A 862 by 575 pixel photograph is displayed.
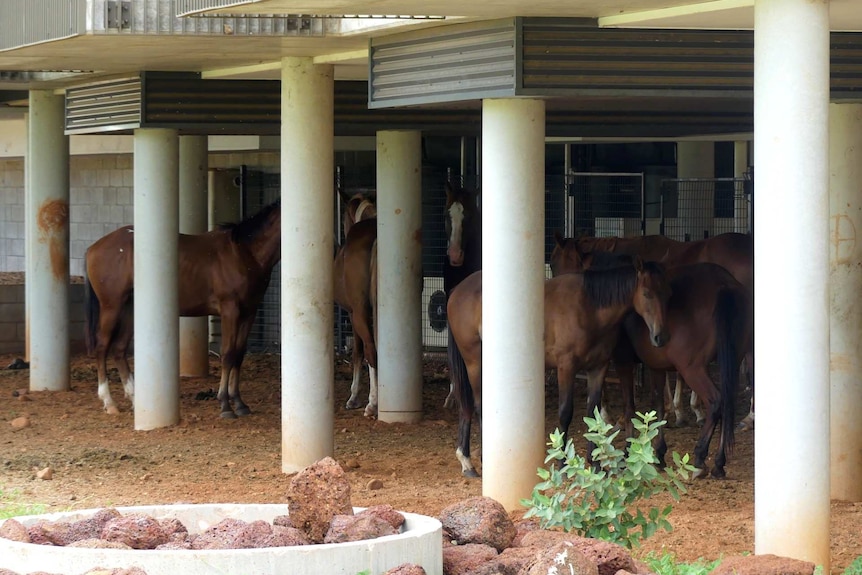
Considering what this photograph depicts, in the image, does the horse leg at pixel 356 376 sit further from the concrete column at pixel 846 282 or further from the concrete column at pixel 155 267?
the concrete column at pixel 846 282

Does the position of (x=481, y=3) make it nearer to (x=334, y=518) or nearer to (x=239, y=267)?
(x=334, y=518)

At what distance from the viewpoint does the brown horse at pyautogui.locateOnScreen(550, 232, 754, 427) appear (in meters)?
11.8

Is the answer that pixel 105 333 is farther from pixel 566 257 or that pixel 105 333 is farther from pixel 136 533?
pixel 136 533

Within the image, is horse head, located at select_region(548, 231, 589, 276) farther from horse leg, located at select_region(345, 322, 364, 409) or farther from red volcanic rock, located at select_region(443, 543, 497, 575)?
red volcanic rock, located at select_region(443, 543, 497, 575)

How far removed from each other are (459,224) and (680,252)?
7.08 feet

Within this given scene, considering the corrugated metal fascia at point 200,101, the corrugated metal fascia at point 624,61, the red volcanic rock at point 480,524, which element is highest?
the corrugated metal fascia at point 200,101

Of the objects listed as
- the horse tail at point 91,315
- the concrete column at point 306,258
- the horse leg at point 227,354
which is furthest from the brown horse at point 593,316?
the horse tail at point 91,315

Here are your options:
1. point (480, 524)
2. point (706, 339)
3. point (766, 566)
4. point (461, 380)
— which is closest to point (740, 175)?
point (706, 339)

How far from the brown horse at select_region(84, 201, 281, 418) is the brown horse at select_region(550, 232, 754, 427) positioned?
282 cm

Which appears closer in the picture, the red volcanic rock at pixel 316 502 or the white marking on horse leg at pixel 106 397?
the red volcanic rock at pixel 316 502

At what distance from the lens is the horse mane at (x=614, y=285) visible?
364 inches

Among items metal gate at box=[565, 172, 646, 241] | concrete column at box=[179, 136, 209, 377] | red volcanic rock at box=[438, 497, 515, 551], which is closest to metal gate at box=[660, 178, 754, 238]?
metal gate at box=[565, 172, 646, 241]

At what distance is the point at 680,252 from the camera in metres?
12.5

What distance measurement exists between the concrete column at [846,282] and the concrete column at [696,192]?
7.45m
